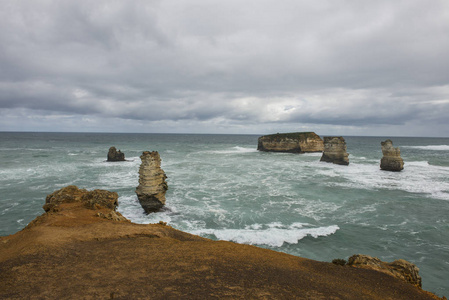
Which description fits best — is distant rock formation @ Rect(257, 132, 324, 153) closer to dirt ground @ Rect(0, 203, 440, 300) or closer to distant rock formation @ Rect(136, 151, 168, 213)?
distant rock formation @ Rect(136, 151, 168, 213)

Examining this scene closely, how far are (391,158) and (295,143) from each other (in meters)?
35.9

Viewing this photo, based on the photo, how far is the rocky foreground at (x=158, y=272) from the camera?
570cm

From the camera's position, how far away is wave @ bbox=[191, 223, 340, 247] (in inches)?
568

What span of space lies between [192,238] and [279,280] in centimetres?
478

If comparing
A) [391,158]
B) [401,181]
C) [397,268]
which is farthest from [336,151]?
[397,268]

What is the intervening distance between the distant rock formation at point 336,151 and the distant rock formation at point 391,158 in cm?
757

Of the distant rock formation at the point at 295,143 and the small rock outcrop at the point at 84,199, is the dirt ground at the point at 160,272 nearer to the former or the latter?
the small rock outcrop at the point at 84,199

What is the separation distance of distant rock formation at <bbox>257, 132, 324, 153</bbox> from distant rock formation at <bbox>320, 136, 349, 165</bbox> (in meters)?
24.0

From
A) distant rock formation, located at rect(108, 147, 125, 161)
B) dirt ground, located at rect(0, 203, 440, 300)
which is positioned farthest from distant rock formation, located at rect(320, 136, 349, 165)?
dirt ground, located at rect(0, 203, 440, 300)

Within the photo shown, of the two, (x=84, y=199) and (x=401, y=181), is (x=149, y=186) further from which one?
(x=401, y=181)

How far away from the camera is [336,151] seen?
155 feet

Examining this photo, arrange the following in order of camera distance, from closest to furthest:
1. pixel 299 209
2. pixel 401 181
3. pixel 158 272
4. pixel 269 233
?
pixel 158 272, pixel 269 233, pixel 299 209, pixel 401 181

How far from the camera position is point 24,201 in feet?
72.0

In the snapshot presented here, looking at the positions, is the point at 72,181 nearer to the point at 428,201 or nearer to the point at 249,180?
the point at 249,180
